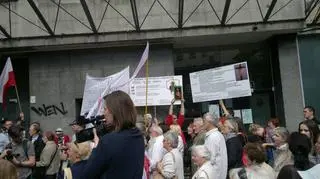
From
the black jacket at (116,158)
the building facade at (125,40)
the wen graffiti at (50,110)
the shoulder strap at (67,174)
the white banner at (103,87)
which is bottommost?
the shoulder strap at (67,174)

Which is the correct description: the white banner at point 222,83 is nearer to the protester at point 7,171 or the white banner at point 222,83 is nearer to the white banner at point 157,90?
the white banner at point 157,90

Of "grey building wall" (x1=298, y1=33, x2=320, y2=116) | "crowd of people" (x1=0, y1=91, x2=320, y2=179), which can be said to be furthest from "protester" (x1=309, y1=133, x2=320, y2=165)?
"grey building wall" (x1=298, y1=33, x2=320, y2=116)

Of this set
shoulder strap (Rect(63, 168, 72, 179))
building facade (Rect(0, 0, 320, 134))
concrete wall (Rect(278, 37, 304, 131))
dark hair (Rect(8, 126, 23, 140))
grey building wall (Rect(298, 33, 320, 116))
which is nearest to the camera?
shoulder strap (Rect(63, 168, 72, 179))

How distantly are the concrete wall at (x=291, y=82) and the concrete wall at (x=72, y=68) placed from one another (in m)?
3.63

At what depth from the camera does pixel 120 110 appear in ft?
12.4

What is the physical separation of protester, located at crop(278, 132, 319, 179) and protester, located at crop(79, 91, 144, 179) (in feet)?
4.85

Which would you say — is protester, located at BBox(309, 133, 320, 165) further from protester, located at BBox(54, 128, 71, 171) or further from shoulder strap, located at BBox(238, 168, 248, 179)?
protester, located at BBox(54, 128, 71, 171)

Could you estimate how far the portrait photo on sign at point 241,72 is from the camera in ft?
40.7

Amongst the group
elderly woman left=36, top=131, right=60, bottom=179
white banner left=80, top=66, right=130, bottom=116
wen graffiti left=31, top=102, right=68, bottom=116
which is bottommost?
elderly woman left=36, top=131, right=60, bottom=179

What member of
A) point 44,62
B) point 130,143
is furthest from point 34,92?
point 130,143

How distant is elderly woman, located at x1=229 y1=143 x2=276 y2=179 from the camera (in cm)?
540

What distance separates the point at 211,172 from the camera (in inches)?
252

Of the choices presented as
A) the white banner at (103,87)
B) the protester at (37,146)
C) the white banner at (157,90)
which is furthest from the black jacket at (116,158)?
the white banner at (157,90)

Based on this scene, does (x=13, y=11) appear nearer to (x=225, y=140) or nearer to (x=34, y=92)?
→ (x=34, y=92)
